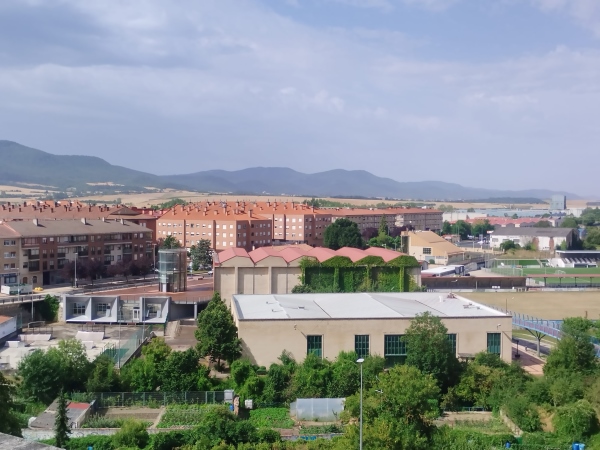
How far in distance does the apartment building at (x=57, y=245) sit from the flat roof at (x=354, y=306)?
16.7 m

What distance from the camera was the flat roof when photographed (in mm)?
25109

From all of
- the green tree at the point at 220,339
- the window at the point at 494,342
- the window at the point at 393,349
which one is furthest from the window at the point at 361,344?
the window at the point at 494,342

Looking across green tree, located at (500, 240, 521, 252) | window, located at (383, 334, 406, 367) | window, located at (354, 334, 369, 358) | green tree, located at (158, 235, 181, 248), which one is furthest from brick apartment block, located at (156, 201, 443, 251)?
window, located at (383, 334, 406, 367)


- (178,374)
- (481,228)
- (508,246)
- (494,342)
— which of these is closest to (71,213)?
(178,374)

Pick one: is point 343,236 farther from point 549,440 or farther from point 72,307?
point 549,440

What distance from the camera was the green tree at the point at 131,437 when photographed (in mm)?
16578

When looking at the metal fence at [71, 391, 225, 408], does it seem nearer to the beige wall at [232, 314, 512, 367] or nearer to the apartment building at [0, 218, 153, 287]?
the beige wall at [232, 314, 512, 367]

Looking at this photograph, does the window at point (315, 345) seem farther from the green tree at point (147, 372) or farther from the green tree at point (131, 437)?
the green tree at point (131, 437)

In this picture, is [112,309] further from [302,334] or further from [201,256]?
[201,256]

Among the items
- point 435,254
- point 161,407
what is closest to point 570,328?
point 161,407

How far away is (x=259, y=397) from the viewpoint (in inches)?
836

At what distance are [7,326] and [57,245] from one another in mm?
13094

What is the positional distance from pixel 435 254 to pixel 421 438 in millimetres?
47787

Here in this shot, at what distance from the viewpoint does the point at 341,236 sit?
195ft
